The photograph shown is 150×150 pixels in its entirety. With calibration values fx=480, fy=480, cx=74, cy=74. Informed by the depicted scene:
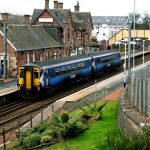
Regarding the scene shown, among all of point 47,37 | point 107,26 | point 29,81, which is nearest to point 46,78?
point 29,81

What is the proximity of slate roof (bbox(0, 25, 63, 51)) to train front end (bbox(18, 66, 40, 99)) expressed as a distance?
13.3 metres

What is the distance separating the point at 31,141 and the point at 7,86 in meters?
26.5

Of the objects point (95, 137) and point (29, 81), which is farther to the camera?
point (29, 81)

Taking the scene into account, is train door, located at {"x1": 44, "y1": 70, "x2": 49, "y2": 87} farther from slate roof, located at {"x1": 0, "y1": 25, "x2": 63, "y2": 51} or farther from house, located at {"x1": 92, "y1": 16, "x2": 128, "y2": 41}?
house, located at {"x1": 92, "y1": 16, "x2": 128, "y2": 41}

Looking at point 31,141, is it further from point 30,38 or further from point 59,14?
point 59,14

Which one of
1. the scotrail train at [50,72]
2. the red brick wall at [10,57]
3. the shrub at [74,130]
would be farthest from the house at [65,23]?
the shrub at [74,130]

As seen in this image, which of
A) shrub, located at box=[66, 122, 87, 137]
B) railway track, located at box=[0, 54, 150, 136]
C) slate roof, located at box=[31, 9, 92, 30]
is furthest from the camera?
slate roof, located at box=[31, 9, 92, 30]

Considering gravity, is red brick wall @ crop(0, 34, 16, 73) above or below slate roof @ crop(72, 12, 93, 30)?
below

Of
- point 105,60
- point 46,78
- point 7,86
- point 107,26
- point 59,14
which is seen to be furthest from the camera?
point 107,26

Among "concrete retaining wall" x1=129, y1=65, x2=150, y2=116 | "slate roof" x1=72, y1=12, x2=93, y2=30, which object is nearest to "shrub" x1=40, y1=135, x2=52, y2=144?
"concrete retaining wall" x1=129, y1=65, x2=150, y2=116

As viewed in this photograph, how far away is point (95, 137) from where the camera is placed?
17.8 metres

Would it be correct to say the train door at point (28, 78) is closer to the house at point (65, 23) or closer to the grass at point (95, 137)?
the grass at point (95, 137)

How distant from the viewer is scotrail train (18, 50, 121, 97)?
37.4 metres

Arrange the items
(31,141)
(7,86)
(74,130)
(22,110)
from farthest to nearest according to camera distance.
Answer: (7,86) → (22,110) → (74,130) → (31,141)
